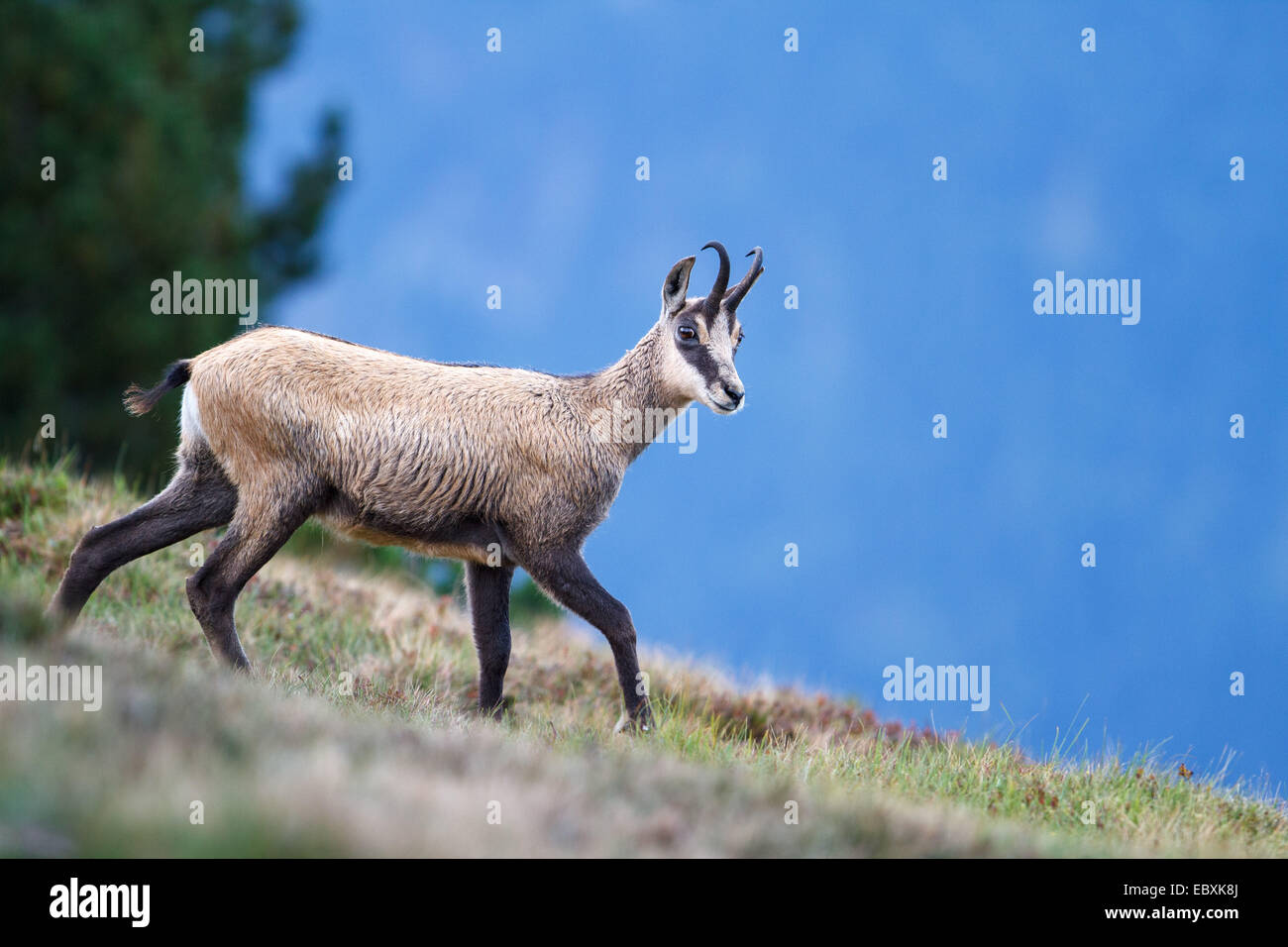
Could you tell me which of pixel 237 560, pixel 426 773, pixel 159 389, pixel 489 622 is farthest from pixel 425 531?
pixel 426 773

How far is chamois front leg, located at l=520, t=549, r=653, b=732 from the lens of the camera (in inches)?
304

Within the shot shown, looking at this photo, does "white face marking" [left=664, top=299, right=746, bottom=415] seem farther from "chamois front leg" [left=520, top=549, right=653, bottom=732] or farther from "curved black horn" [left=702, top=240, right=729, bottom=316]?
"chamois front leg" [left=520, top=549, right=653, bottom=732]

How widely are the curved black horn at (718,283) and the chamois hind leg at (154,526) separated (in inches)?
130

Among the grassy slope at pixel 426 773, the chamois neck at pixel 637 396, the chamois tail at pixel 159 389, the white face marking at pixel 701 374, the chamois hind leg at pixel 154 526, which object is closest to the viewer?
the grassy slope at pixel 426 773

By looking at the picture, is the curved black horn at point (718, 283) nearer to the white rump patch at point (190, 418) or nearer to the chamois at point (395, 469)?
the chamois at point (395, 469)

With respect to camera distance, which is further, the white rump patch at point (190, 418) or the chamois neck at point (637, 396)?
the chamois neck at point (637, 396)

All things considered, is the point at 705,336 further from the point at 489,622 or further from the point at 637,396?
the point at 489,622

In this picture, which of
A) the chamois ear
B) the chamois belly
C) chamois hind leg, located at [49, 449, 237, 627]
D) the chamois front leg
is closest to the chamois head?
the chamois ear

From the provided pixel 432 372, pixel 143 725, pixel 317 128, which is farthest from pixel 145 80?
pixel 143 725

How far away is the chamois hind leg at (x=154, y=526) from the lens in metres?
7.64

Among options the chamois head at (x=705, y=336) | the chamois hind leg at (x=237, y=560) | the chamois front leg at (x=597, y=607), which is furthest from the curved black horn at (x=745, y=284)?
the chamois hind leg at (x=237, y=560)

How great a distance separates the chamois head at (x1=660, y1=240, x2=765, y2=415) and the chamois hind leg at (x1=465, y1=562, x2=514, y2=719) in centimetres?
173
